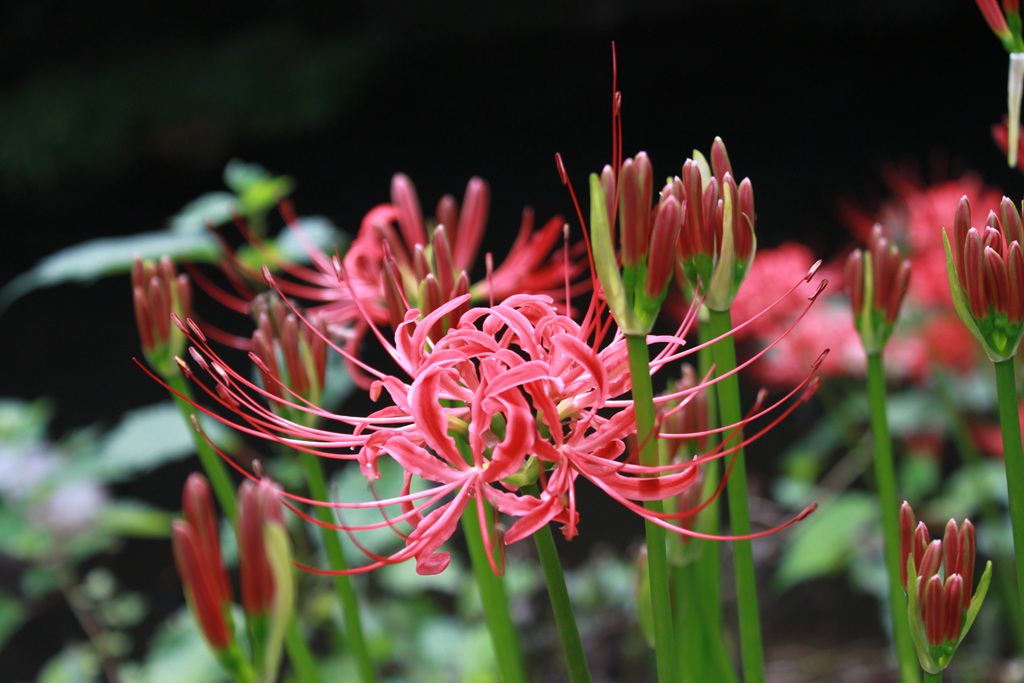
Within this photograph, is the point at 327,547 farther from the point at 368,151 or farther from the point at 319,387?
the point at 368,151

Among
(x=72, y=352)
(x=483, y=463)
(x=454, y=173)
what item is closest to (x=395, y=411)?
(x=483, y=463)

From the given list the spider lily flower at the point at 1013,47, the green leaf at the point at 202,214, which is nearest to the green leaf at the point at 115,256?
the green leaf at the point at 202,214

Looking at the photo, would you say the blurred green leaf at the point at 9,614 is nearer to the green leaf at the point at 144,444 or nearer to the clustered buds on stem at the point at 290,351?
the green leaf at the point at 144,444

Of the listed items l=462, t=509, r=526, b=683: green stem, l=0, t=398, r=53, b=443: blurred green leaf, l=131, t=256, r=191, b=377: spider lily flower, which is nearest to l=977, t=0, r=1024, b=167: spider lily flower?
l=462, t=509, r=526, b=683: green stem

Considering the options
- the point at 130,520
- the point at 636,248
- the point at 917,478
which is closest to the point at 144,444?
the point at 130,520

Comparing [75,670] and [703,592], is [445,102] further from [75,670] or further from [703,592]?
[703,592]
